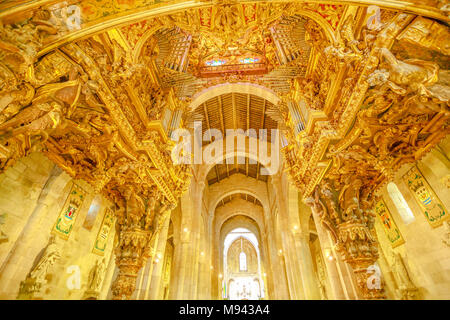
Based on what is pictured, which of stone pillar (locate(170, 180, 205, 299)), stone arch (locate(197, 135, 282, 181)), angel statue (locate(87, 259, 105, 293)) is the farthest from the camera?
stone arch (locate(197, 135, 282, 181))

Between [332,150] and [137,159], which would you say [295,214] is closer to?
[332,150]

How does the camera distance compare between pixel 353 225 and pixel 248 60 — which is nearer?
pixel 353 225

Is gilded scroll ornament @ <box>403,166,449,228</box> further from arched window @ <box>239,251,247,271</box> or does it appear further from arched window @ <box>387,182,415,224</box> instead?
arched window @ <box>239,251,247,271</box>

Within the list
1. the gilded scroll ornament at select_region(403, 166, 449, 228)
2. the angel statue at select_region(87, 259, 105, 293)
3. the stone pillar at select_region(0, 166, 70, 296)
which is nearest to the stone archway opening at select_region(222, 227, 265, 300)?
the angel statue at select_region(87, 259, 105, 293)

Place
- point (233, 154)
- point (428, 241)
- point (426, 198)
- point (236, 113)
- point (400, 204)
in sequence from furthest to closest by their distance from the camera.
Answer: point (233, 154) → point (236, 113) → point (400, 204) → point (428, 241) → point (426, 198)

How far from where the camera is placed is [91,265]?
7383mm

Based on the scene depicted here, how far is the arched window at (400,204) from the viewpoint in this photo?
6.29 metres

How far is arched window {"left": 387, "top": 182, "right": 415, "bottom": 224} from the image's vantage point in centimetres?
629

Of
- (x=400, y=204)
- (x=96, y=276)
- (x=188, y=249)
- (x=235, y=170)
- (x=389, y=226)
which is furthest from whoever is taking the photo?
(x=235, y=170)

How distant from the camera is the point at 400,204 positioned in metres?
6.66

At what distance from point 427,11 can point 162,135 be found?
239 inches

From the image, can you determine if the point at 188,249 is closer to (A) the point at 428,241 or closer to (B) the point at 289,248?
(B) the point at 289,248

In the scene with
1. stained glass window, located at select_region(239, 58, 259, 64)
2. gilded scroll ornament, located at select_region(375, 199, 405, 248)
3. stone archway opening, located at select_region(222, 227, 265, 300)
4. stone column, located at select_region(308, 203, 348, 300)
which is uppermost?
stained glass window, located at select_region(239, 58, 259, 64)

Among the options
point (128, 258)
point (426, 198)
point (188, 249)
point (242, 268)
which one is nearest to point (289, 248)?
point (188, 249)
